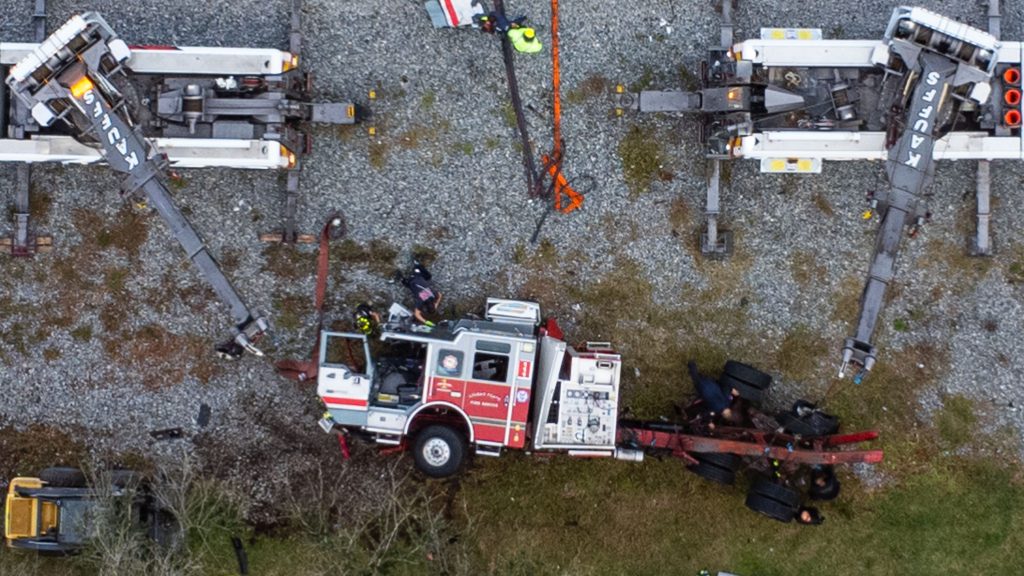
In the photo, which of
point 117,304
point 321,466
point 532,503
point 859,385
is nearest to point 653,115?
point 859,385

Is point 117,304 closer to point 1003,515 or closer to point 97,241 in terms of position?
point 97,241

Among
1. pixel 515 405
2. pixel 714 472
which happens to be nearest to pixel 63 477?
pixel 515 405

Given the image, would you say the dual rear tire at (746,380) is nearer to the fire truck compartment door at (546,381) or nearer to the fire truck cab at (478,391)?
the fire truck cab at (478,391)

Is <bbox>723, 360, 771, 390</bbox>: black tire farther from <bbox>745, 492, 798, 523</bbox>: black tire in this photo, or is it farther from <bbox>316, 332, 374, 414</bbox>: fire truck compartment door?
<bbox>316, 332, 374, 414</bbox>: fire truck compartment door

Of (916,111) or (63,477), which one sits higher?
(916,111)


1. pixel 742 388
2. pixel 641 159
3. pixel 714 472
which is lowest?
pixel 714 472

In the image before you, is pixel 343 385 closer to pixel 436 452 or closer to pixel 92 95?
Answer: pixel 436 452
